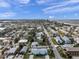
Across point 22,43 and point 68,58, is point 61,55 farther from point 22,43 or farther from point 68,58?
point 22,43

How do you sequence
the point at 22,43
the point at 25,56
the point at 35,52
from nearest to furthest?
the point at 25,56, the point at 35,52, the point at 22,43

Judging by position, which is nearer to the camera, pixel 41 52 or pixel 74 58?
pixel 74 58

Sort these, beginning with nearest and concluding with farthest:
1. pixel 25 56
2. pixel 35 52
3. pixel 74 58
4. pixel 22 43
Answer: pixel 74 58
pixel 25 56
pixel 35 52
pixel 22 43

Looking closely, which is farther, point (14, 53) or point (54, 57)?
point (14, 53)

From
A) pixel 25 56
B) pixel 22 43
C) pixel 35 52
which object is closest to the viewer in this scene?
pixel 25 56

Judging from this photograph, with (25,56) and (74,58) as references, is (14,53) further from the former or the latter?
(74,58)

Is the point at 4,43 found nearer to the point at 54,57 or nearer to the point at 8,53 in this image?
the point at 8,53

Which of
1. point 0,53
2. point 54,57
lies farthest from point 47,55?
point 0,53

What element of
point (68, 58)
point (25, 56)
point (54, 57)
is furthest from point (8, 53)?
point (68, 58)

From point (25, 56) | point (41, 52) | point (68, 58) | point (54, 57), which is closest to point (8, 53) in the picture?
point (25, 56)
